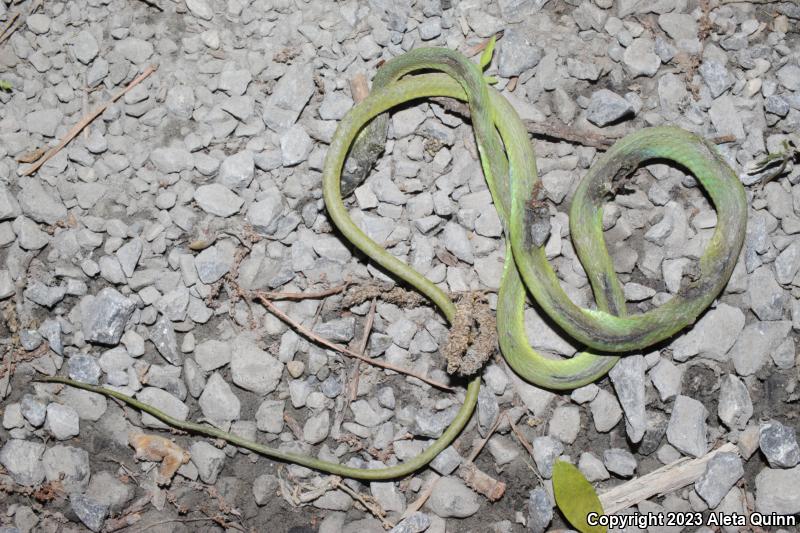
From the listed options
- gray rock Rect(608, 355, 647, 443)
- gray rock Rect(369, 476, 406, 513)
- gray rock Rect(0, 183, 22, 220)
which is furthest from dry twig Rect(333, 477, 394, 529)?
gray rock Rect(0, 183, 22, 220)

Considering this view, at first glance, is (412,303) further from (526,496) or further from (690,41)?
(690,41)

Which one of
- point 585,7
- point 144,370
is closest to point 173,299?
point 144,370

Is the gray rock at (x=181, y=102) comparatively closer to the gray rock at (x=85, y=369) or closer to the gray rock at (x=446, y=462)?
the gray rock at (x=85, y=369)

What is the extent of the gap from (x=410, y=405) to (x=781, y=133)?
2.54 metres

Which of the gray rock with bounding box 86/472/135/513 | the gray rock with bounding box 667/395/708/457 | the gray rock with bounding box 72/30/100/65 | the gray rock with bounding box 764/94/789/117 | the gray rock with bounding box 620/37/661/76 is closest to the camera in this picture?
the gray rock with bounding box 667/395/708/457

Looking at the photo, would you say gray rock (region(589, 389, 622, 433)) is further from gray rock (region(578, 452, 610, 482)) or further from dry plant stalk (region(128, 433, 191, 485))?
dry plant stalk (region(128, 433, 191, 485))

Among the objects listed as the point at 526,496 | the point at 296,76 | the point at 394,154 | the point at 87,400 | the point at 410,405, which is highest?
the point at 296,76

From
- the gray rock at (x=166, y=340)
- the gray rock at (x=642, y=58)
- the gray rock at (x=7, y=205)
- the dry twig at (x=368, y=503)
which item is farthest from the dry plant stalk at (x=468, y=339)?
the gray rock at (x=7, y=205)

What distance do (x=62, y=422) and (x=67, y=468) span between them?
0.24 meters

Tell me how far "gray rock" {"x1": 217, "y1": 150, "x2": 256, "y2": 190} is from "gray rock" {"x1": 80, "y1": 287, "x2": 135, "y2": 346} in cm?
85

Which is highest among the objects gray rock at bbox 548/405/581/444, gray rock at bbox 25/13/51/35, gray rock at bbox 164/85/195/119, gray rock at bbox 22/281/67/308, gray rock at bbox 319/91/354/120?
gray rock at bbox 25/13/51/35

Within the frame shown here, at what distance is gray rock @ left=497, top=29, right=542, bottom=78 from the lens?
4043mm

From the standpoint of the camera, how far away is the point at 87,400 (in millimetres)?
3834

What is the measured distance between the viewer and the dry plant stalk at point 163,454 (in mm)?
3742
